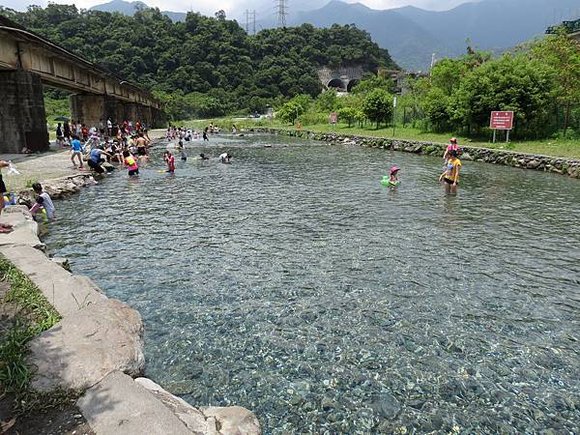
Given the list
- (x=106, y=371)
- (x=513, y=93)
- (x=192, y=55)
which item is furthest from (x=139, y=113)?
(x=192, y=55)

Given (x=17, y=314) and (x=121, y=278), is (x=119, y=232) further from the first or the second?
(x=17, y=314)

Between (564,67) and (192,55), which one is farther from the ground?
(192,55)

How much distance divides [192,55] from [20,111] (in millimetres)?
110173

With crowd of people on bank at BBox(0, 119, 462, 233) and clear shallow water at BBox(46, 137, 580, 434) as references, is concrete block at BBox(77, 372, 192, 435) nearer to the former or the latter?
clear shallow water at BBox(46, 137, 580, 434)

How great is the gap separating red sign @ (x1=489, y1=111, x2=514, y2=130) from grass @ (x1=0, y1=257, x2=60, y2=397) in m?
31.1

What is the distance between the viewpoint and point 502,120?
30.4 meters

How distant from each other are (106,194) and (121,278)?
10.1m

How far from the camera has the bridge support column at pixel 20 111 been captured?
76.8 ft

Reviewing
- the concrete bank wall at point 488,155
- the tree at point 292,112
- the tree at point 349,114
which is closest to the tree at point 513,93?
the concrete bank wall at point 488,155

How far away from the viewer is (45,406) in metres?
4.01

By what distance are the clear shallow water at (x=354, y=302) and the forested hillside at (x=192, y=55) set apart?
9277 centimetres

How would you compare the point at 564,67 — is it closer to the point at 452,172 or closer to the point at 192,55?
the point at 452,172

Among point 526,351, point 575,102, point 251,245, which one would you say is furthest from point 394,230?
point 575,102

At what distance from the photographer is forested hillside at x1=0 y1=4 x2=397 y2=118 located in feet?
352
